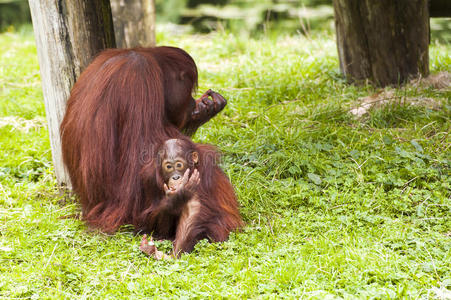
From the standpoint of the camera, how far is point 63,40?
10.6 feet

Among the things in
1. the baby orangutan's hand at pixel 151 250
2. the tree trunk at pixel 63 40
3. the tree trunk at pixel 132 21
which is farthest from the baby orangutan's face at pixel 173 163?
the tree trunk at pixel 132 21

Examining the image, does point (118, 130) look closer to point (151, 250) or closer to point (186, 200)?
point (186, 200)

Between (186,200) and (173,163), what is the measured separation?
0.19m

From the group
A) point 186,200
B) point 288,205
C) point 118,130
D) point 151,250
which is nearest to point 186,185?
point 186,200

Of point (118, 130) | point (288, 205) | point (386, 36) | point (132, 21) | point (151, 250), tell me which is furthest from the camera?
point (132, 21)

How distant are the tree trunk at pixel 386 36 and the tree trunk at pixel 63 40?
2278mm

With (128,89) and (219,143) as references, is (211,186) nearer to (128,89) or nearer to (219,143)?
(128,89)

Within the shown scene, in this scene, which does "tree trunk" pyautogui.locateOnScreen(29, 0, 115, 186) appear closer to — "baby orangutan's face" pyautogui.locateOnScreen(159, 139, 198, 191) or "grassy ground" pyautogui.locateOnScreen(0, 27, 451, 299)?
"grassy ground" pyautogui.locateOnScreen(0, 27, 451, 299)

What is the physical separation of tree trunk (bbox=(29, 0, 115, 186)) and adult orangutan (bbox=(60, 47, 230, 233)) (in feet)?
1.00

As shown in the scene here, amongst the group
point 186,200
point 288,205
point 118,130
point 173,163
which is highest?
point 118,130

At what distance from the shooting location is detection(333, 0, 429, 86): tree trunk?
15.4 ft

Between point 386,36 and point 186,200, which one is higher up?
point 386,36

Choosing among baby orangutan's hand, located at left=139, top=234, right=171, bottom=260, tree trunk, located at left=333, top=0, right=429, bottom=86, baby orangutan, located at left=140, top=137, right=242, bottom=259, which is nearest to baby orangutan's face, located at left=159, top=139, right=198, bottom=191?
baby orangutan, located at left=140, top=137, right=242, bottom=259

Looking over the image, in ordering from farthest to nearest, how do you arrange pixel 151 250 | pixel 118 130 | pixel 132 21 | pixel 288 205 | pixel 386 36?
1. pixel 132 21
2. pixel 386 36
3. pixel 288 205
4. pixel 118 130
5. pixel 151 250
